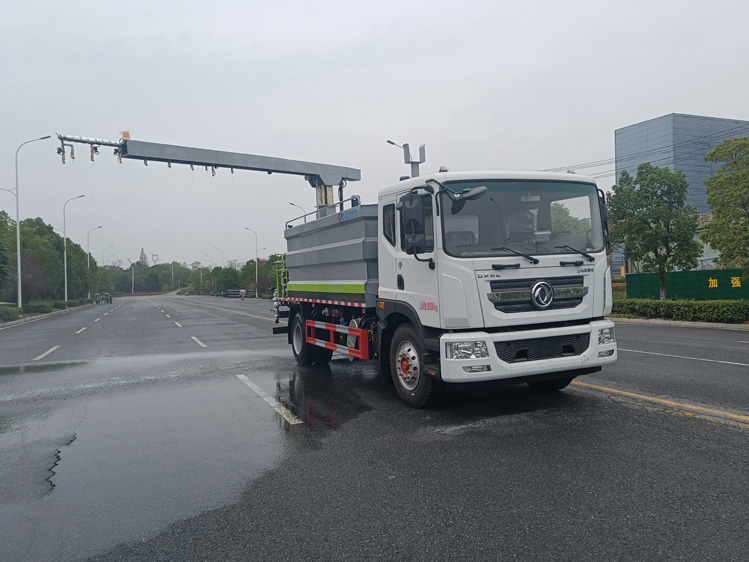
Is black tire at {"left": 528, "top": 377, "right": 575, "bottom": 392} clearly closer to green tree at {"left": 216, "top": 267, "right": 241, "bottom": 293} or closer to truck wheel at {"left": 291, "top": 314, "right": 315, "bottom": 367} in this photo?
truck wheel at {"left": 291, "top": 314, "right": 315, "bottom": 367}

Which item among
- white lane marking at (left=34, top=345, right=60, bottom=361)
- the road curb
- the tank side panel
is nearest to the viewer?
the tank side panel

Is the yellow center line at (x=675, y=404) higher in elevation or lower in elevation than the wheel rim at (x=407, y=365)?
lower

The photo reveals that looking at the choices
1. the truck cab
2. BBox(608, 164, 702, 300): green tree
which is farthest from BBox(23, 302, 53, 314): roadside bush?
the truck cab

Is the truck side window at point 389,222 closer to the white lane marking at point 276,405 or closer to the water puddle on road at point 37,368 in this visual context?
the white lane marking at point 276,405

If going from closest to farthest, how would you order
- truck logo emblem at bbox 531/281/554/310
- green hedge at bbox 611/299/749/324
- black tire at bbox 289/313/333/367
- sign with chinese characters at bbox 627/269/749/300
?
truck logo emblem at bbox 531/281/554/310 → black tire at bbox 289/313/333/367 → green hedge at bbox 611/299/749/324 → sign with chinese characters at bbox 627/269/749/300

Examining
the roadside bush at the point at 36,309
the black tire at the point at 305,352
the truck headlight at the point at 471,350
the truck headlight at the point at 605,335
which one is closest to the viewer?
the truck headlight at the point at 471,350

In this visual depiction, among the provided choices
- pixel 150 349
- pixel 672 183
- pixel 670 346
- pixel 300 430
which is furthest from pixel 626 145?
pixel 300 430

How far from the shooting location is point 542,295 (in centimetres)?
588

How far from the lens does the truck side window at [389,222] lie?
676cm

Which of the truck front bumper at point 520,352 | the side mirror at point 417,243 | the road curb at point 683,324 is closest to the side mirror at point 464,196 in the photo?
the side mirror at point 417,243

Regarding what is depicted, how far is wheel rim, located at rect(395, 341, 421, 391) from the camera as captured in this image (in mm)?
6418

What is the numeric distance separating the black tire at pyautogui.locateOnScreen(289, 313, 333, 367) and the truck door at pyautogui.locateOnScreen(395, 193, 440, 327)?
4248 mm

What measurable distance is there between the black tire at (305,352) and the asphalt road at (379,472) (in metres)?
1.66

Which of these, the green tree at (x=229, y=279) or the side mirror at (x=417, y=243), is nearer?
the side mirror at (x=417, y=243)
